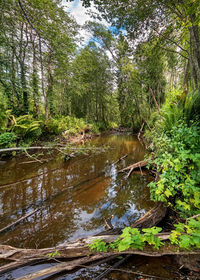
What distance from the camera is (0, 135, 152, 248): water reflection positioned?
2.23m

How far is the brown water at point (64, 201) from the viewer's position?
2195 millimetres

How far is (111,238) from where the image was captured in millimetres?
1633

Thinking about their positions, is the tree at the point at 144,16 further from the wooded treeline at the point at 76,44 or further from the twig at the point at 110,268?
the twig at the point at 110,268

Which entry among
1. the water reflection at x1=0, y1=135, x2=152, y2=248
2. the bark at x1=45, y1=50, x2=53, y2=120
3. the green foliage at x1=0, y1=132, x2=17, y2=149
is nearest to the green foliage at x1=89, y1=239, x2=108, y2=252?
the water reflection at x1=0, y1=135, x2=152, y2=248

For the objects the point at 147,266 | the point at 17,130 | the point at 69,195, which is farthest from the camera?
the point at 17,130

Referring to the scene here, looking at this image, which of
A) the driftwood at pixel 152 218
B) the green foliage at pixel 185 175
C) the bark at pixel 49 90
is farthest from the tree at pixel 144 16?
the bark at pixel 49 90

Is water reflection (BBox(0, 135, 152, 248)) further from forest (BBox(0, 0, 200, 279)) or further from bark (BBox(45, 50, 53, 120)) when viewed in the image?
bark (BBox(45, 50, 53, 120))

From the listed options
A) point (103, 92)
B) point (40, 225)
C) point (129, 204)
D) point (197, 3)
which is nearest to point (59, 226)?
point (40, 225)

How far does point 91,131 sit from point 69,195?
1336 centimetres

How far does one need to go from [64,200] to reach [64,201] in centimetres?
4

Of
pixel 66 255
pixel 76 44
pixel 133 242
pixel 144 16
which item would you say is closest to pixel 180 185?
pixel 133 242

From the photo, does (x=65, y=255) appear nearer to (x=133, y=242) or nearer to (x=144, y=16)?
(x=133, y=242)

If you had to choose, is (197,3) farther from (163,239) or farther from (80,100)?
(80,100)

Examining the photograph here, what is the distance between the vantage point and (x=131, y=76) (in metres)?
12.0
